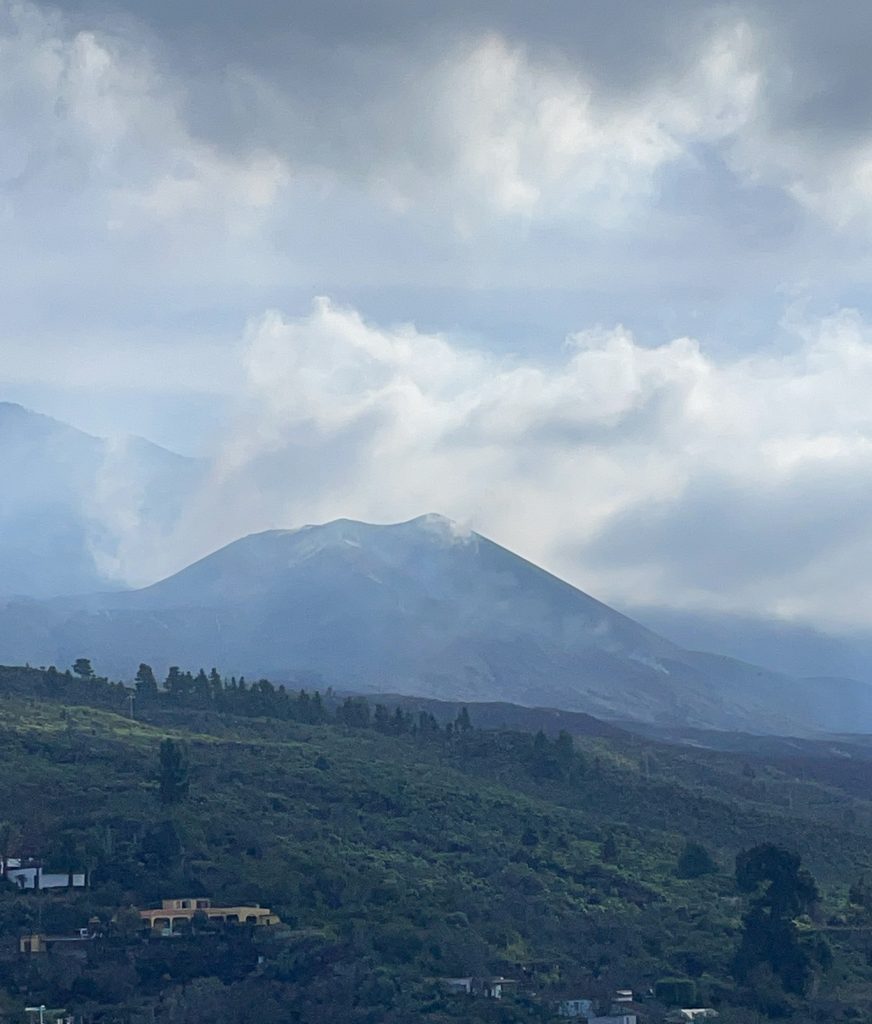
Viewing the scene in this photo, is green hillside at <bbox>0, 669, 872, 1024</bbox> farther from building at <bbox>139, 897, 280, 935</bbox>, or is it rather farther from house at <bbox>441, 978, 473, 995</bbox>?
building at <bbox>139, 897, 280, 935</bbox>

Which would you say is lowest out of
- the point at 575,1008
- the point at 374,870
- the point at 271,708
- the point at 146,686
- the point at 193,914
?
the point at 575,1008

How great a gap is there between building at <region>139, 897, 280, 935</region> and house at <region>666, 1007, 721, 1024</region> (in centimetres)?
1613

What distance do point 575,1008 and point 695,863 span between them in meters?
26.6

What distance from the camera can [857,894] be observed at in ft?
290

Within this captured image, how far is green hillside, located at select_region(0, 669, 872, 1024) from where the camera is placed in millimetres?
70188

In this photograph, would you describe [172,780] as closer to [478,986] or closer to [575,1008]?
[478,986]

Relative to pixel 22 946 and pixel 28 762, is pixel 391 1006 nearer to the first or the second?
pixel 22 946

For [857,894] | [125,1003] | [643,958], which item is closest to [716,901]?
[857,894]

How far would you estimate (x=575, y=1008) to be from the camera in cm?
6900

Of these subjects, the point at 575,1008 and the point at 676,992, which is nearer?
the point at 575,1008

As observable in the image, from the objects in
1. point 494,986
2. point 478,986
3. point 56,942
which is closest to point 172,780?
point 56,942

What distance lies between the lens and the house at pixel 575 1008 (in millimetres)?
68438

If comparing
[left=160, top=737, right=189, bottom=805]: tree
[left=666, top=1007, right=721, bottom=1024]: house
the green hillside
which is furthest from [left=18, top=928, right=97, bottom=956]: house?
[left=666, top=1007, right=721, bottom=1024]: house

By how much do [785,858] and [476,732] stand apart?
5561cm
